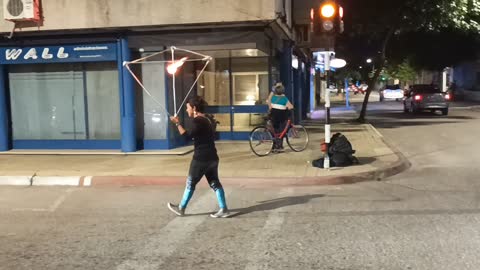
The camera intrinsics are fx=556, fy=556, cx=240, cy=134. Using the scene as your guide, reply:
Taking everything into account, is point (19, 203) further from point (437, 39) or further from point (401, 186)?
point (437, 39)

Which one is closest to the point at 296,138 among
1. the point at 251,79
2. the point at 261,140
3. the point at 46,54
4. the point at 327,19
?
the point at 261,140

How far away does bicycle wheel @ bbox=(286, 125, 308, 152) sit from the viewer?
13.8m

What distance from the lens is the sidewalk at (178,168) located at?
10422 mm

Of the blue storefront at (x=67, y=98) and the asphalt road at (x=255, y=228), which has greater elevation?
the blue storefront at (x=67, y=98)

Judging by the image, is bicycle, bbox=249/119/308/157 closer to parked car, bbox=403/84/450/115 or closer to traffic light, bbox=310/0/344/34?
traffic light, bbox=310/0/344/34

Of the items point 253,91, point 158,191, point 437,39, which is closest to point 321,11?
point 158,191

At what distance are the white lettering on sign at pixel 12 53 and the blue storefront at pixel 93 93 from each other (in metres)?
0.03

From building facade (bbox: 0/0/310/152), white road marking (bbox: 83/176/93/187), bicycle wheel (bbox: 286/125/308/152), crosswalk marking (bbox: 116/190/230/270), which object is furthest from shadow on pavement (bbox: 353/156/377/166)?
white road marking (bbox: 83/176/93/187)

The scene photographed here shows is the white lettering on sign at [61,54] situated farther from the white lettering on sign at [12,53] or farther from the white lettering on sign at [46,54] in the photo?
the white lettering on sign at [12,53]

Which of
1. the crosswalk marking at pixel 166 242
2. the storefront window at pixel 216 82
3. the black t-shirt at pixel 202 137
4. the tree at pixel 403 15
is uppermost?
the tree at pixel 403 15

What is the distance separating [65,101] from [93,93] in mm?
845

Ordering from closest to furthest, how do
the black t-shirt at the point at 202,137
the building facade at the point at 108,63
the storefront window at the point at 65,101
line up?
the black t-shirt at the point at 202,137
the building facade at the point at 108,63
the storefront window at the point at 65,101

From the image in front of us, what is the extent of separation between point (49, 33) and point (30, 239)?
8.72m

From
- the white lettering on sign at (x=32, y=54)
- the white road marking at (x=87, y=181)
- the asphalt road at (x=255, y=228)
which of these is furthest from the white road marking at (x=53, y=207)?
the white lettering on sign at (x=32, y=54)
